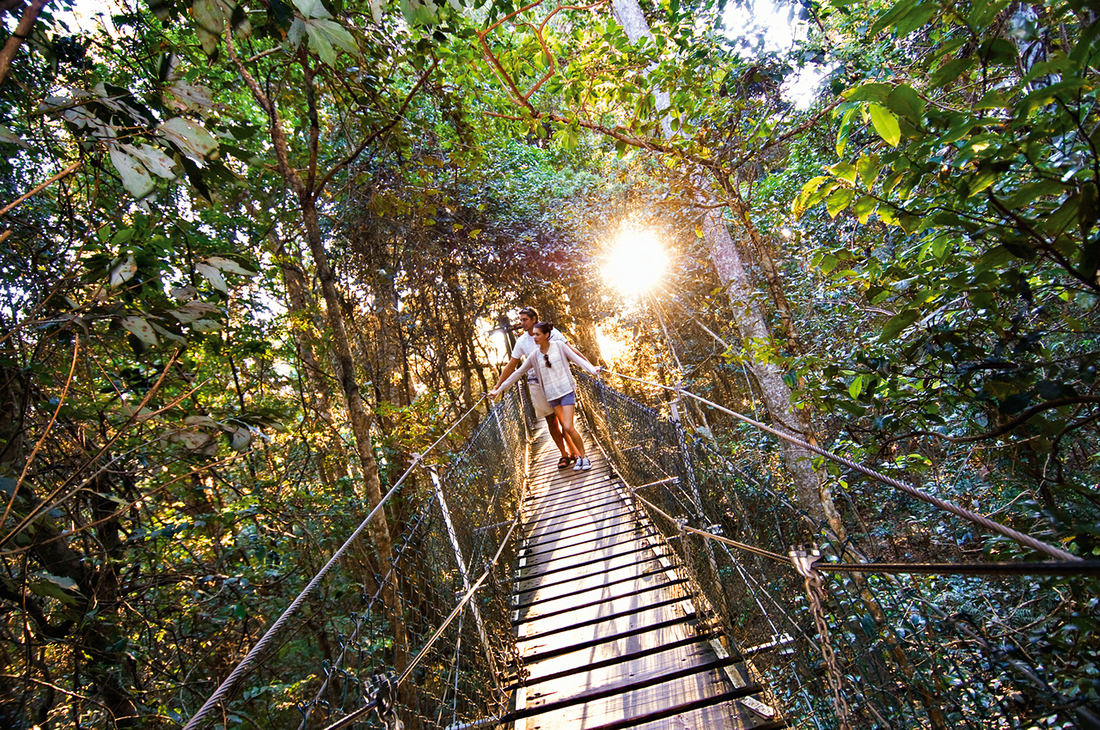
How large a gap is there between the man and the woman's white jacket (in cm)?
7

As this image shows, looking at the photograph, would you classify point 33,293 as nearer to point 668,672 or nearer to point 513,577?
point 513,577

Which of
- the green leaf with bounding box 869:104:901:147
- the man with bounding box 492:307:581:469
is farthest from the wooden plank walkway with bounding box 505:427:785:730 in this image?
the green leaf with bounding box 869:104:901:147

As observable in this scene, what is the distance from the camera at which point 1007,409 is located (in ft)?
3.15

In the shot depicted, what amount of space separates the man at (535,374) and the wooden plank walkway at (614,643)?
4.44ft

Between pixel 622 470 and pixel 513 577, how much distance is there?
1635 millimetres

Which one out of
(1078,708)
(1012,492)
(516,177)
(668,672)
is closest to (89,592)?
(668,672)

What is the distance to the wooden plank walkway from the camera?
1.74m

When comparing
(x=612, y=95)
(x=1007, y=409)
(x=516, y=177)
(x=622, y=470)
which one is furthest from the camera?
(x=516, y=177)

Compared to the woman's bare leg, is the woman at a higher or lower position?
higher

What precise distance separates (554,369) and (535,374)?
0.31 metres

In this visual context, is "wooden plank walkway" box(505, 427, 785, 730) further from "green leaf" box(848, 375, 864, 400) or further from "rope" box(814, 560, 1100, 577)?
"rope" box(814, 560, 1100, 577)

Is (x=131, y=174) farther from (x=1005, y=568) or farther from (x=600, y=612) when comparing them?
(x=600, y=612)

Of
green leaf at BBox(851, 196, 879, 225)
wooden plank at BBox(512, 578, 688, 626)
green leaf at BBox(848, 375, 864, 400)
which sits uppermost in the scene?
green leaf at BBox(851, 196, 879, 225)

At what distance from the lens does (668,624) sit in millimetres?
2188
